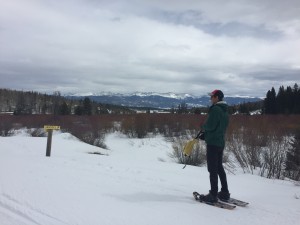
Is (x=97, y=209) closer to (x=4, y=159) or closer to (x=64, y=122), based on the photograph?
(x=4, y=159)

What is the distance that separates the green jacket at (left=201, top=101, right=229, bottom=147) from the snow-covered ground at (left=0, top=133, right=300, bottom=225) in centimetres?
115

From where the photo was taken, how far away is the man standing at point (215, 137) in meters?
6.81

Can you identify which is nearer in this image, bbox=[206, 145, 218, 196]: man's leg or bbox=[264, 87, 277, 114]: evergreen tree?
bbox=[206, 145, 218, 196]: man's leg

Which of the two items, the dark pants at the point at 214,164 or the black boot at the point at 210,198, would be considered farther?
the dark pants at the point at 214,164

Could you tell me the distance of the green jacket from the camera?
681 cm

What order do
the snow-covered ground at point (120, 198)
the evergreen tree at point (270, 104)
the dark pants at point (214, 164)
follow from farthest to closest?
the evergreen tree at point (270, 104), the dark pants at point (214, 164), the snow-covered ground at point (120, 198)

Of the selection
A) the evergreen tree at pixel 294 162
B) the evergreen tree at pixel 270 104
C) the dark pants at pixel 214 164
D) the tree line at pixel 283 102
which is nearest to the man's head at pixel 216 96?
the dark pants at pixel 214 164

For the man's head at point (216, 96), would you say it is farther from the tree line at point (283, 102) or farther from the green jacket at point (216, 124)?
the tree line at point (283, 102)

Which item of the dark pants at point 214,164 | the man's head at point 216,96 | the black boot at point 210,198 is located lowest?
the black boot at point 210,198

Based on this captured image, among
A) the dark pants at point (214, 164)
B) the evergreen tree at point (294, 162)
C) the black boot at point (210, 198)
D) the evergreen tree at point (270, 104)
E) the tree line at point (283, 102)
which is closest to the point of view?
the black boot at point (210, 198)

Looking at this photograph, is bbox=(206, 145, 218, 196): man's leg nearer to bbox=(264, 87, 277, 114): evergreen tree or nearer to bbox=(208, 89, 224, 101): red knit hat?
bbox=(208, 89, 224, 101): red knit hat

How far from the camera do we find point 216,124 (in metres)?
6.82

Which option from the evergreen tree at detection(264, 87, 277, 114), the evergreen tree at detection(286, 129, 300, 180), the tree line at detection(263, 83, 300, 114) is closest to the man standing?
the evergreen tree at detection(286, 129, 300, 180)

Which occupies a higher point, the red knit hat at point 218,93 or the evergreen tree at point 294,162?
the red knit hat at point 218,93
